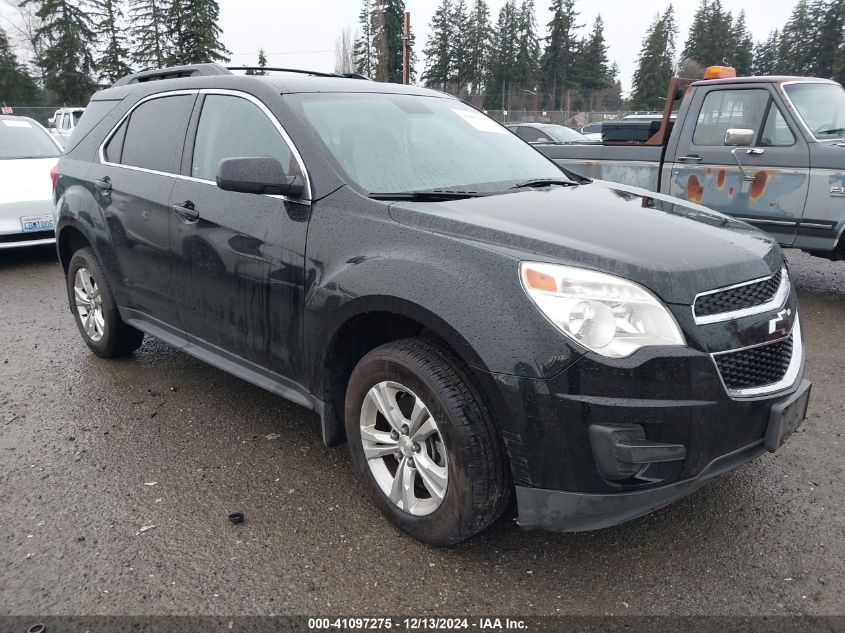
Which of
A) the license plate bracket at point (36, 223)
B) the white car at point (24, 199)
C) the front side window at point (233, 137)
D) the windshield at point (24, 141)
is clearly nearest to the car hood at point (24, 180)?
the white car at point (24, 199)

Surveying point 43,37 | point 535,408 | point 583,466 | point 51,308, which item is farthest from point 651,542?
point 43,37

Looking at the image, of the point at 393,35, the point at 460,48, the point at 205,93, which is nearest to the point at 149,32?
the point at 393,35

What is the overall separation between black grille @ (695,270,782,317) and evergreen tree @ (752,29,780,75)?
3377 inches

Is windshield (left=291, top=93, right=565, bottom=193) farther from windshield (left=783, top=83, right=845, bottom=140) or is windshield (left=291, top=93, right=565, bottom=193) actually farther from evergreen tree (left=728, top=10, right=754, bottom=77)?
evergreen tree (left=728, top=10, right=754, bottom=77)

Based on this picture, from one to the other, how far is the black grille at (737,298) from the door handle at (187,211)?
7.99 feet

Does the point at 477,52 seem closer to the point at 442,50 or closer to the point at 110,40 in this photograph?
the point at 442,50

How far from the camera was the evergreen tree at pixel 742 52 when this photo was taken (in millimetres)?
77938

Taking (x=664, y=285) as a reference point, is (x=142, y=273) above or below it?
below

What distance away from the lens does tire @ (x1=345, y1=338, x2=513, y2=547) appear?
241 cm

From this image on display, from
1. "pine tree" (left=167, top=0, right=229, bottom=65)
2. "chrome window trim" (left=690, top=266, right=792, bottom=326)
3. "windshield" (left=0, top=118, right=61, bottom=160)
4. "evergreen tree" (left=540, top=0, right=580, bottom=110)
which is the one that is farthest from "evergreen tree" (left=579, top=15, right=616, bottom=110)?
"chrome window trim" (left=690, top=266, right=792, bottom=326)

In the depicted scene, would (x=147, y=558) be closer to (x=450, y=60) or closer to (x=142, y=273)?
(x=142, y=273)

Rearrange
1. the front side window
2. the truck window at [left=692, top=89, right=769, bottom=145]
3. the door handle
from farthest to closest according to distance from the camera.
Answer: the truck window at [left=692, top=89, right=769, bottom=145] < the door handle < the front side window

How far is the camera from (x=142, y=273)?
4020mm

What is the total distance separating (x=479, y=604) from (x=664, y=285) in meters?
1.27
